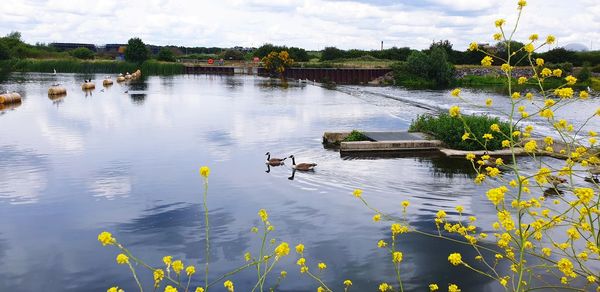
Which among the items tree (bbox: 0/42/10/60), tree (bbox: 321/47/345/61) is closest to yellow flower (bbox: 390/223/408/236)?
tree (bbox: 321/47/345/61)

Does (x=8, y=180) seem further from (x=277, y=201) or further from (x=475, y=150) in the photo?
(x=475, y=150)

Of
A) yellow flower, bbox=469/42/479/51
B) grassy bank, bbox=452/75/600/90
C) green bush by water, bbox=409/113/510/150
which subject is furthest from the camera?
grassy bank, bbox=452/75/600/90

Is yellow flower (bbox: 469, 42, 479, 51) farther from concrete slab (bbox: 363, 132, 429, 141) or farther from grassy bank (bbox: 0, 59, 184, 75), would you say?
grassy bank (bbox: 0, 59, 184, 75)

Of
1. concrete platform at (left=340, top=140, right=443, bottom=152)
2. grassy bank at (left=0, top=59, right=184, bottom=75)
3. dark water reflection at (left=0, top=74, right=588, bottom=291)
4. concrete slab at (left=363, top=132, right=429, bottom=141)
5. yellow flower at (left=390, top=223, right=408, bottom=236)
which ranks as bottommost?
dark water reflection at (left=0, top=74, right=588, bottom=291)

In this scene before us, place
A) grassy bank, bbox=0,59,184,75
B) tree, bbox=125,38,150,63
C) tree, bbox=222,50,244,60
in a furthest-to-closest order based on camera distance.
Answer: tree, bbox=222,50,244,60
tree, bbox=125,38,150,63
grassy bank, bbox=0,59,184,75

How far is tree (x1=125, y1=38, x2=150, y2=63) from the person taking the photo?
126 m

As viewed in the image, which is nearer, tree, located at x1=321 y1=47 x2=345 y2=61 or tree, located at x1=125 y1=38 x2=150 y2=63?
tree, located at x1=125 y1=38 x2=150 y2=63

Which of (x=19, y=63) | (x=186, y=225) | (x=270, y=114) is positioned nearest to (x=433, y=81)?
(x=270, y=114)

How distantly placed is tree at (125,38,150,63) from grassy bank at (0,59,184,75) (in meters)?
6.56

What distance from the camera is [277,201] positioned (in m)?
17.4

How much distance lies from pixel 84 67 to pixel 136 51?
1312 cm

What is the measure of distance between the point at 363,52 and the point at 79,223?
13141 cm

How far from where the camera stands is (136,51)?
12656 cm

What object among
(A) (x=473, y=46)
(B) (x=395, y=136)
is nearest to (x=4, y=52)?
(B) (x=395, y=136)
